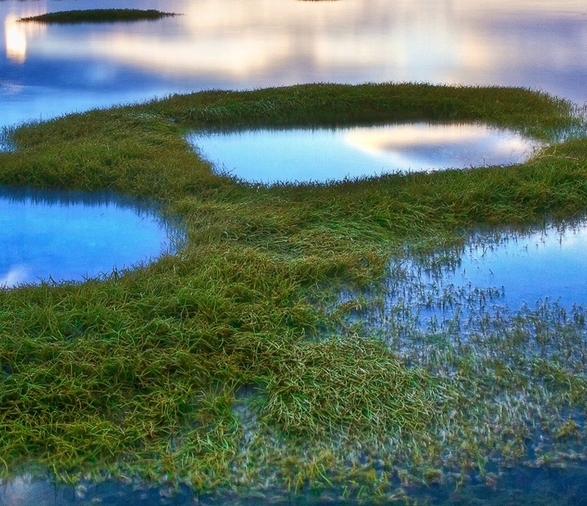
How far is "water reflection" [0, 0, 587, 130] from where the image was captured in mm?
11344

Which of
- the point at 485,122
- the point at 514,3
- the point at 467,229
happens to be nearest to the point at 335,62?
the point at 485,122

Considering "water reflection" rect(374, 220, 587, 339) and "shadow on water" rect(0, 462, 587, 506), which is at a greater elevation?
"water reflection" rect(374, 220, 587, 339)

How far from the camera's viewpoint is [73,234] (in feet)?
18.1

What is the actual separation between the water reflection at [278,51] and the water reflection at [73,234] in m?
3.14

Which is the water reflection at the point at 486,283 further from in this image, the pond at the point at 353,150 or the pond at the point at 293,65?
the pond at the point at 353,150

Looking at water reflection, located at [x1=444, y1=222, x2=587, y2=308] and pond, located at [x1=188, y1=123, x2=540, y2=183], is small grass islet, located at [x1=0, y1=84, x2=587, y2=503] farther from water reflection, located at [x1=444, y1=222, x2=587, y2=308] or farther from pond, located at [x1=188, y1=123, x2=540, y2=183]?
pond, located at [x1=188, y1=123, x2=540, y2=183]

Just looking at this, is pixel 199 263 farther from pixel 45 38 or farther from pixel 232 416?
pixel 45 38

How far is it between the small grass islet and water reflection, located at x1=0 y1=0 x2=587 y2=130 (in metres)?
5.02

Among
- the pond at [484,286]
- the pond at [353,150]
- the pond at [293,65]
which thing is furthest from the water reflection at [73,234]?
the pond at [484,286]

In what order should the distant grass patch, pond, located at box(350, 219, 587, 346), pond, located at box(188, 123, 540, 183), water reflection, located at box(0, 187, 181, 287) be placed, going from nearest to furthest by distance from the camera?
pond, located at box(350, 219, 587, 346), water reflection, located at box(0, 187, 181, 287), pond, located at box(188, 123, 540, 183), the distant grass patch

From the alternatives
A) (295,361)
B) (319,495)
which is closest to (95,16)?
(295,361)

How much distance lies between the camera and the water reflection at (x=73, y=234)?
4.87 meters

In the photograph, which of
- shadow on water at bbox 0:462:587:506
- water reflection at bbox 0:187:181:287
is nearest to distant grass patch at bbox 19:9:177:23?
water reflection at bbox 0:187:181:287

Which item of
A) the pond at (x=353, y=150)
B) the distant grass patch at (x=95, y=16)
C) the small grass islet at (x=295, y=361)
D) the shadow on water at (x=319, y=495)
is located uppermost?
the distant grass patch at (x=95, y=16)
